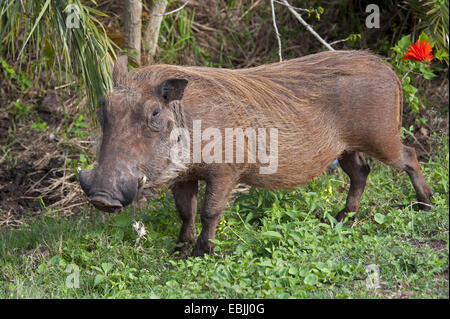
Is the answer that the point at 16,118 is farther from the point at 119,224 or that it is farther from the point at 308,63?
the point at 308,63

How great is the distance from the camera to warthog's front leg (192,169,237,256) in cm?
381

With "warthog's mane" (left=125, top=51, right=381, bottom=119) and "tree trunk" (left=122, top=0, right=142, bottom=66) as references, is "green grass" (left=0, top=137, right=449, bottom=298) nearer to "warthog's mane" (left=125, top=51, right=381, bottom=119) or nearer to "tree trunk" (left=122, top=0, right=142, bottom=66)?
"warthog's mane" (left=125, top=51, right=381, bottom=119)

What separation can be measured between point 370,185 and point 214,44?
2.73 metres

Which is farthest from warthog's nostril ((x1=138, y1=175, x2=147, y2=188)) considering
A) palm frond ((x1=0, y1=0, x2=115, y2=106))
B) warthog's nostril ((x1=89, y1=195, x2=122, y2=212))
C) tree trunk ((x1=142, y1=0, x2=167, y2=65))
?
tree trunk ((x1=142, y1=0, x2=167, y2=65))

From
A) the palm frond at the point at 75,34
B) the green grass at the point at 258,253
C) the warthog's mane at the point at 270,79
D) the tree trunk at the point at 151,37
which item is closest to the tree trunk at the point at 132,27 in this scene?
the tree trunk at the point at 151,37

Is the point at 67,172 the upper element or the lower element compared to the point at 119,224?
lower

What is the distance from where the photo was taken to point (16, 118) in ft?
21.2

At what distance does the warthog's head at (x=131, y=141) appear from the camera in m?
3.38

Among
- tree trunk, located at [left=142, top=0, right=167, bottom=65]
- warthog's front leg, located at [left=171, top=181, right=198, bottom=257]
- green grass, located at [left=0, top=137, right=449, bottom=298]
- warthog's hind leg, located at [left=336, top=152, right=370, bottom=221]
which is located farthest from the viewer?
tree trunk, located at [left=142, top=0, right=167, bottom=65]

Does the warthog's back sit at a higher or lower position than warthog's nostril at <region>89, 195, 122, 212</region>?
higher

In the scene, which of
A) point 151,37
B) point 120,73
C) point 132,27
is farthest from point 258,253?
point 151,37

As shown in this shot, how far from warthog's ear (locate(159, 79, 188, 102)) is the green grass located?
83 centimetres

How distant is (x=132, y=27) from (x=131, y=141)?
2.48 meters

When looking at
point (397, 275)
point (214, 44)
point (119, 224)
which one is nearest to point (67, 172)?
point (119, 224)
